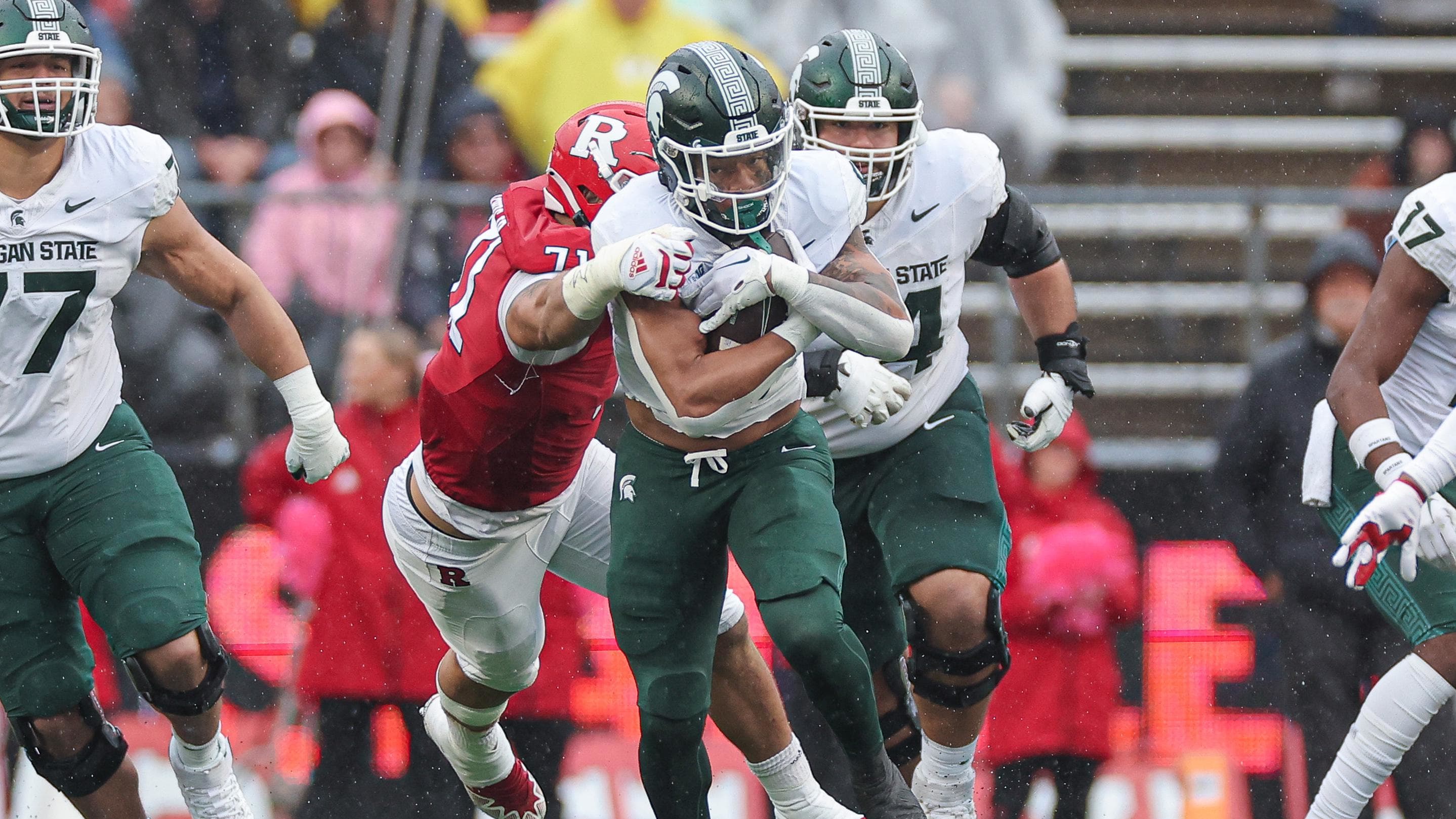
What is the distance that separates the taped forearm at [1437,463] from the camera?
5.42 metres

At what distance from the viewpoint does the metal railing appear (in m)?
8.27

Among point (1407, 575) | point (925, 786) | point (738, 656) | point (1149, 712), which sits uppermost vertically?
point (1407, 575)

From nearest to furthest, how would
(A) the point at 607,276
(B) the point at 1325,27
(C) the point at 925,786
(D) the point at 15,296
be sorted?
(A) the point at 607,276, (D) the point at 15,296, (C) the point at 925,786, (B) the point at 1325,27

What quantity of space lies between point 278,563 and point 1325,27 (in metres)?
6.14

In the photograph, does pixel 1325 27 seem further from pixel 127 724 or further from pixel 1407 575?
pixel 127 724

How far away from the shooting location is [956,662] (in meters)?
5.50

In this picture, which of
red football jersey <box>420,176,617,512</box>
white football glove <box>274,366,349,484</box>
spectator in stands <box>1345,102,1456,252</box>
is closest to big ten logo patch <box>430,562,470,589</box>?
red football jersey <box>420,176,617,512</box>

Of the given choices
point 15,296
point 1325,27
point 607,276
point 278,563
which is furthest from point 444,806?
point 1325,27

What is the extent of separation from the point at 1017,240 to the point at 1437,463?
1338 millimetres

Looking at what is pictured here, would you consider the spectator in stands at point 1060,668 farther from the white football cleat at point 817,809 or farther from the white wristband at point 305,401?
the white wristband at point 305,401

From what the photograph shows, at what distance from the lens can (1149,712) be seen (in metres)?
7.65

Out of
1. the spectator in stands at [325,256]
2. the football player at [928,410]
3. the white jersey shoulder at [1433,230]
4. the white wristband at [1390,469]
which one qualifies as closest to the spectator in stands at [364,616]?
the spectator in stands at [325,256]

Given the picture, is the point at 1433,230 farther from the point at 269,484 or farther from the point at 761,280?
the point at 269,484

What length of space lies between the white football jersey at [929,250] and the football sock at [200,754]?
6.28 feet
